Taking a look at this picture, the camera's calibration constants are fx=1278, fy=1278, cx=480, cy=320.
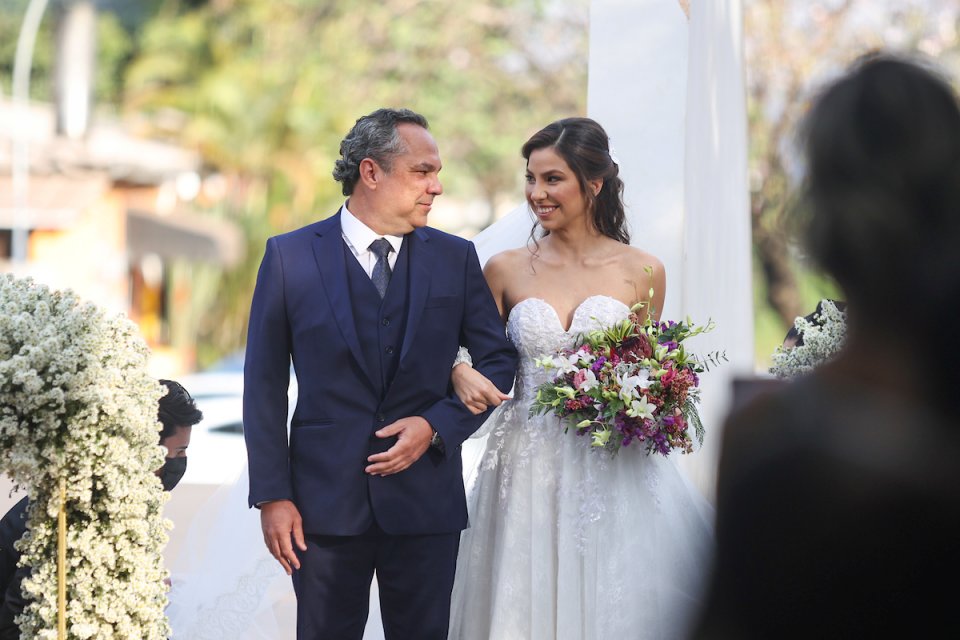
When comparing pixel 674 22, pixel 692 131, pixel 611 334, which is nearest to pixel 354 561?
pixel 611 334

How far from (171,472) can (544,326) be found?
5.07 ft

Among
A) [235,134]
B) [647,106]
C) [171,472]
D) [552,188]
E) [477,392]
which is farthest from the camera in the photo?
[235,134]

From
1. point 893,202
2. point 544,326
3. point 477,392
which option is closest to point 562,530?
point 544,326

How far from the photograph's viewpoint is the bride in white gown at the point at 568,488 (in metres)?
4.39

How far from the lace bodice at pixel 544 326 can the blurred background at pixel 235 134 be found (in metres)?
13.9

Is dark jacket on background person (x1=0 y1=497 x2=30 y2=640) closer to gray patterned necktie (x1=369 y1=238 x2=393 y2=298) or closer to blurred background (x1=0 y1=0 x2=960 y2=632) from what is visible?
gray patterned necktie (x1=369 y1=238 x2=393 y2=298)

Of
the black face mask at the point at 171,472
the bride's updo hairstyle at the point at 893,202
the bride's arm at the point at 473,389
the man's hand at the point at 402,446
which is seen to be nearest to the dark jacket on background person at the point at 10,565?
the black face mask at the point at 171,472

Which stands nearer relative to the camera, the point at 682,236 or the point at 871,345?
the point at 871,345

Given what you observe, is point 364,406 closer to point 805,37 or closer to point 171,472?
point 171,472

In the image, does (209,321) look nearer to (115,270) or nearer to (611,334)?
(115,270)

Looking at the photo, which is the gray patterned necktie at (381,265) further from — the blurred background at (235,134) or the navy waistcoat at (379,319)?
the blurred background at (235,134)

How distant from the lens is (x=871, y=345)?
1.34 metres

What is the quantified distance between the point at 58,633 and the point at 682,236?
2.93 meters

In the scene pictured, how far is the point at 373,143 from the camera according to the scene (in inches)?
153
